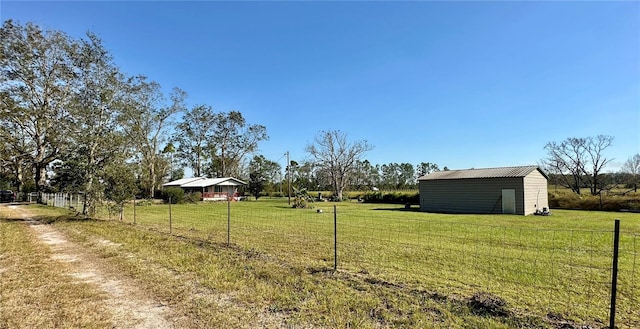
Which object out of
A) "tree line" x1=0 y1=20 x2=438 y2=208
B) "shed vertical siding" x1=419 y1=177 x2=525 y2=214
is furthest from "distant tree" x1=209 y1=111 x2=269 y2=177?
"shed vertical siding" x1=419 y1=177 x2=525 y2=214

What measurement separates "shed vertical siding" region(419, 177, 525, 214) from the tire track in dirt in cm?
2000

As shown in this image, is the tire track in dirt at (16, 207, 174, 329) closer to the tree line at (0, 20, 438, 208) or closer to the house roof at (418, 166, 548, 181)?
the tree line at (0, 20, 438, 208)

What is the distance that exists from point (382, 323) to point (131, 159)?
603 inches

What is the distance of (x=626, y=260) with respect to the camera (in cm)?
654

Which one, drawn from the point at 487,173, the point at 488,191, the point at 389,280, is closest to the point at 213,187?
the point at 487,173

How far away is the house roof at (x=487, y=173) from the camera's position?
20219 mm

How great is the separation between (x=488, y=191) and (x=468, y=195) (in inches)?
50.8

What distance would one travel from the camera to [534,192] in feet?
68.1

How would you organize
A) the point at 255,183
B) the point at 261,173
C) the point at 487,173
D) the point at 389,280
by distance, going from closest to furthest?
the point at 389,280 → the point at 487,173 → the point at 255,183 → the point at 261,173

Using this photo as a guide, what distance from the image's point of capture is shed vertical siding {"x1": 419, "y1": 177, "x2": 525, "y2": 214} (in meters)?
20.1

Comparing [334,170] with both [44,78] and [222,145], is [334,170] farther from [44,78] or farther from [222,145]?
[44,78]

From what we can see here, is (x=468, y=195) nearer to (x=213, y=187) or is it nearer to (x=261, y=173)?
(x=213, y=187)

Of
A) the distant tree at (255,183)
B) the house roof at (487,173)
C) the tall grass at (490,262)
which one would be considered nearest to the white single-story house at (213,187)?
the distant tree at (255,183)

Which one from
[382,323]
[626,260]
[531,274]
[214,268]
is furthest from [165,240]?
[626,260]
